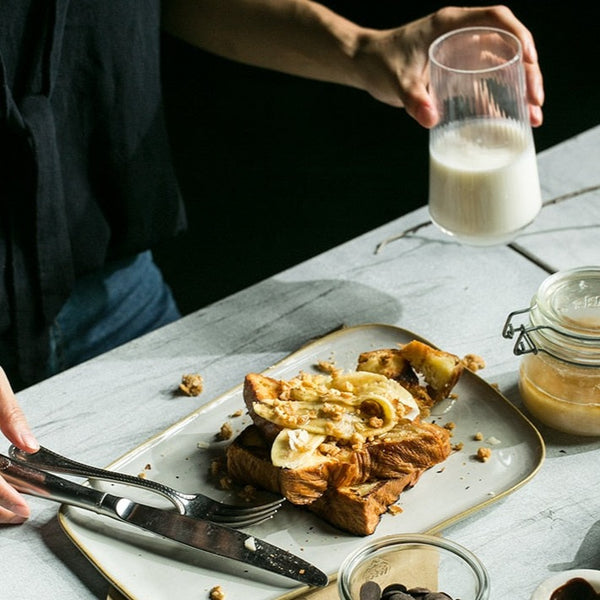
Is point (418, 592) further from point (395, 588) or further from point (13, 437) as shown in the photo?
point (13, 437)

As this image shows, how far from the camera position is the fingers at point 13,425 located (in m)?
1.33

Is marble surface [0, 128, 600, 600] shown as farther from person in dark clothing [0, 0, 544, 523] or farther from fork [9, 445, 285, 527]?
person in dark clothing [0, 0, 544, 523]

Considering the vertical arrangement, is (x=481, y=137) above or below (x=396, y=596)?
above

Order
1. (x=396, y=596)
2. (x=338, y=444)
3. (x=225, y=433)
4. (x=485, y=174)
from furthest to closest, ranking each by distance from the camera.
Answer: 1. (x=485, y=174)
2. (x=225, y=433)
3. (x=338, y=444)
4. (x=396, y=596)

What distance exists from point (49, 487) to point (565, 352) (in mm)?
637

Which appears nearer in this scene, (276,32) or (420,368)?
(420,368)

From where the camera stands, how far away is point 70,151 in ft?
5.76

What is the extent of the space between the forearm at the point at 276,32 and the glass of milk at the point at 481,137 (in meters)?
0.27

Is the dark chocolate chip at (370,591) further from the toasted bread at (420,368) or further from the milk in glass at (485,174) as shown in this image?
the milk in glass at (485,174)

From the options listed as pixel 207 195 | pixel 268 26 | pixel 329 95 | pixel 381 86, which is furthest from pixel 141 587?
pixel 329 95

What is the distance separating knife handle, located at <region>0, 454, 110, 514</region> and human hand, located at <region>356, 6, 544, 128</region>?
2.26 feet

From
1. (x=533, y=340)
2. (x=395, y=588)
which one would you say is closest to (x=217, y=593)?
(x=395, y=588)

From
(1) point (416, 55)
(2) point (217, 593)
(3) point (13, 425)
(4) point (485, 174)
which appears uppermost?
(1) point (416, 55)

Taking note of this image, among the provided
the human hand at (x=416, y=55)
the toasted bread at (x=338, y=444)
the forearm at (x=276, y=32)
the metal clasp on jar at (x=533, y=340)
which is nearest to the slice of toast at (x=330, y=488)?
the toasted bread at (x=338, y=444)
